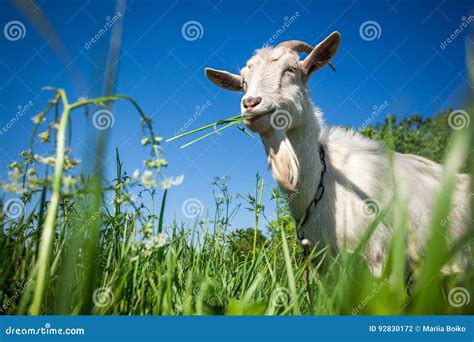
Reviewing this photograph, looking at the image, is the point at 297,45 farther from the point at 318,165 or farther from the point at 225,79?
the point at 318,165

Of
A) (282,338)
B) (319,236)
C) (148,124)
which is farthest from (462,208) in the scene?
(148,124)

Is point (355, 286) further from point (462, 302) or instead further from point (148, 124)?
point (148, 124)

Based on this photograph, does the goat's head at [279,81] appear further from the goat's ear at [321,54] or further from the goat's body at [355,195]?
the goat's body at [355,195]

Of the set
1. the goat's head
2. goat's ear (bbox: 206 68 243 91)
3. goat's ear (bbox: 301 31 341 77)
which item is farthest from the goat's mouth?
goat's ear (bbox: 206 68 243 91)

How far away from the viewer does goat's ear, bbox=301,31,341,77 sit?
3685 mm

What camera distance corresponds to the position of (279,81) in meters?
3.43

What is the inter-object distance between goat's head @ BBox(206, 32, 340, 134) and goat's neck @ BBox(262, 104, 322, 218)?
9 cm

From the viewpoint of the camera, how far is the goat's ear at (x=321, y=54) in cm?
368

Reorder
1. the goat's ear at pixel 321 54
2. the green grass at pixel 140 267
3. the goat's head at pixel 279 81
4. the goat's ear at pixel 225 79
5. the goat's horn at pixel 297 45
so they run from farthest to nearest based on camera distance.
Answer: the goat's ear at pixel 225 79 → the goat's horn at pixel 297 45 → the goat's ear at pixel 321 54 → the goat's head at pixel 279 81 → the green grass at pixel 140 267

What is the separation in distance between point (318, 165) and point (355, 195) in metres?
0.39

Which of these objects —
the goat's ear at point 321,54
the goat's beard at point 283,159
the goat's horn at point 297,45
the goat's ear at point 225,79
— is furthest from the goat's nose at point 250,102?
the goat's ear at point 225,79

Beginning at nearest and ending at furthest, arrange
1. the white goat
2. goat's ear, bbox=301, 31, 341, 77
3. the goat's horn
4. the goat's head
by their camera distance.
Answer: the goat's head < the white goat < goat's ear, bbox=301, 31, 341, 77 < the goat's horn

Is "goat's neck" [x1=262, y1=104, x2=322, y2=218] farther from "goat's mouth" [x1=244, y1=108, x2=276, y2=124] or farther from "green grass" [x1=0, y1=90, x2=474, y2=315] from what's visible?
"green grass" [x1=0, y1=90, x2=474, y2=315]

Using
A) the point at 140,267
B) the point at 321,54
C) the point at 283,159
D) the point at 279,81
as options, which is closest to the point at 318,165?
the point at 283,159
